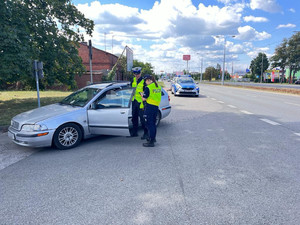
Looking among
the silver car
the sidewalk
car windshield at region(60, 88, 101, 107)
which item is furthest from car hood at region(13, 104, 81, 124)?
the sidewalk

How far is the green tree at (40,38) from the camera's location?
834cm

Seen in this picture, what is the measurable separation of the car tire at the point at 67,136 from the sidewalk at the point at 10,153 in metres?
0.70

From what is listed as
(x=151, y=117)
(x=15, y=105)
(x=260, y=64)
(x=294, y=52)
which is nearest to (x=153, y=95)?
(x=151, y=117)

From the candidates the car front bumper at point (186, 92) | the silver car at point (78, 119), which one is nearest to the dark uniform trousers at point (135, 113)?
the silver car at point (78, 119)

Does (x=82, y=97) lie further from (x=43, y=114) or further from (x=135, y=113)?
(x=135, y=113)

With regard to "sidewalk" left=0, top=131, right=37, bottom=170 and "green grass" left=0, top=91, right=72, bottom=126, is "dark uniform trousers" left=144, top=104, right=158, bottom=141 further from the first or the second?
"green grass" left=0, top=91, right=72, bottom=126

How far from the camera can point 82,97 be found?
6125mm

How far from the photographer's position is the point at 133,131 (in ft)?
19.9

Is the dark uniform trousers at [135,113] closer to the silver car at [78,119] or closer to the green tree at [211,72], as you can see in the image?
the silver car at [78,119]

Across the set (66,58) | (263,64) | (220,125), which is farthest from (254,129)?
(263,64)

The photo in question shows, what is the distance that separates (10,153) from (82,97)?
2.15 m

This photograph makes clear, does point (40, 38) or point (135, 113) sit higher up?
point (40, 38)

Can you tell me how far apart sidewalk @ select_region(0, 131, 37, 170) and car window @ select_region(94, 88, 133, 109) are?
1.92 metres

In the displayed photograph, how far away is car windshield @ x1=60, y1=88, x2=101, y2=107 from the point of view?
19.2 feet
